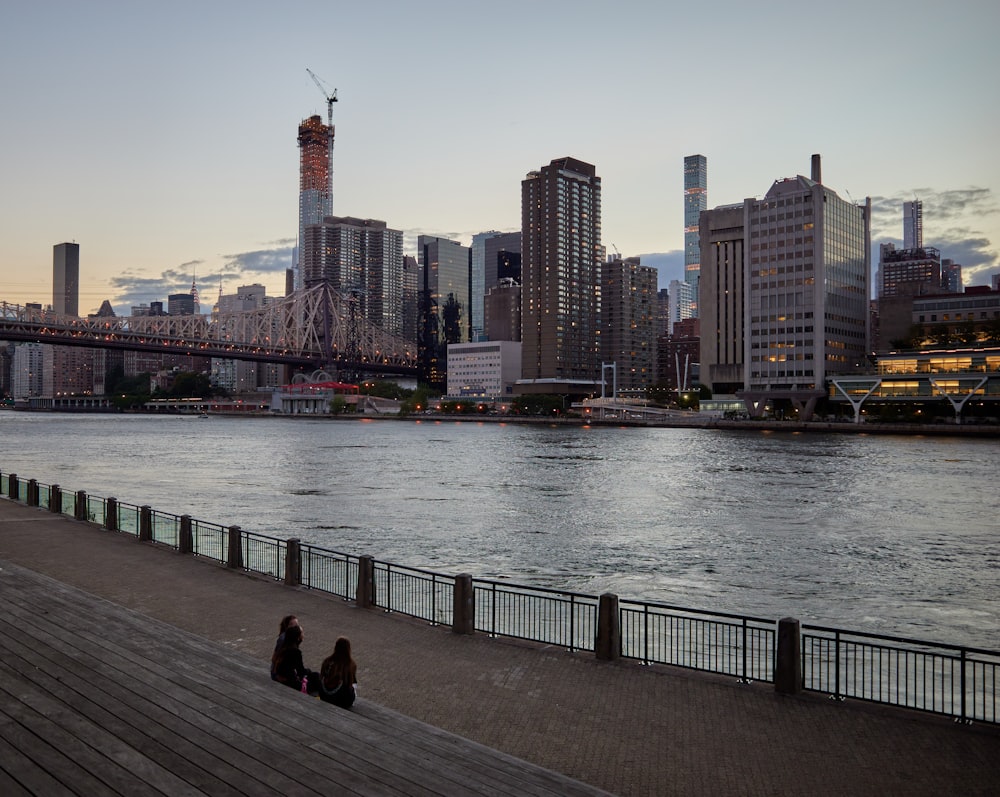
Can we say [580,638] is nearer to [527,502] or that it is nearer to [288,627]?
[288,627]

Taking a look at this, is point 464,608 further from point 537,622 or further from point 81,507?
point 81,507

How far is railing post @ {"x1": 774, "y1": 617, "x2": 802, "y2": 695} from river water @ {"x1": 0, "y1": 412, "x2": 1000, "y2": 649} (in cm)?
1152

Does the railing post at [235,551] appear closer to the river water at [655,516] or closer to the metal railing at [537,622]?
the metal railing at [537,622]

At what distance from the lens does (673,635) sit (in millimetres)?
20609

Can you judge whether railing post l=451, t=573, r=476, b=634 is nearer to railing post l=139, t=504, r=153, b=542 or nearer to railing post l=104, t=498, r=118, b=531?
railing post l=139, t=504, r=153, b=542

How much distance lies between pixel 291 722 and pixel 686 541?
104ft

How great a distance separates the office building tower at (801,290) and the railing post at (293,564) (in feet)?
576

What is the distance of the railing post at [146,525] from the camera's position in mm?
24750

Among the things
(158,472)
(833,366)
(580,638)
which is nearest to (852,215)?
(833,366)

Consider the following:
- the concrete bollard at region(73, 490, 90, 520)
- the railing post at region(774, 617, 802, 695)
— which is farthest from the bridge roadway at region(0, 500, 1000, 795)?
the concrete bollard at region(73, 490, 90, 520)

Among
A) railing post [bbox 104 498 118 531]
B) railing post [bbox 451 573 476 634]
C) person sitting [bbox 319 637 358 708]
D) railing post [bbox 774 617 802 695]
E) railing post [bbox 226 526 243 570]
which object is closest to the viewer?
person sitting [bbox 319 637 358 708]

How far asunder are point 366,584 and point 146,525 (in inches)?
451

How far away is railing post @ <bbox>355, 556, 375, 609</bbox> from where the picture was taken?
16.8 m

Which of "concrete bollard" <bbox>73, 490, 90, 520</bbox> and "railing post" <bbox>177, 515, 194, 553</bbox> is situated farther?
"concrete bollard" <bbox>73, 490, 90, 520</bbox>
